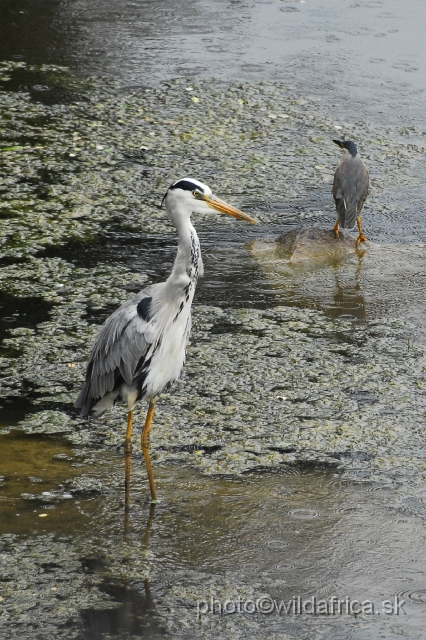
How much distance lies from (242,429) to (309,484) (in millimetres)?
601

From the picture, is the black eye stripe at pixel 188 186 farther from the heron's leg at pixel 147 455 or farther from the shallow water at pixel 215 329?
the shallow water at pixel 215 329

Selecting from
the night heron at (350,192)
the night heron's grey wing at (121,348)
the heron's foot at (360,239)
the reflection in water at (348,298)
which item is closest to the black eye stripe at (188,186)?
the night heron's grey wing at (121,348)

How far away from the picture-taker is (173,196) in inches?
178

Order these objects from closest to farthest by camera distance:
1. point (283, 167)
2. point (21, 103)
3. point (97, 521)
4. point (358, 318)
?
point (97, 521), point (358, 318), point (283, 167), point (21, 103)

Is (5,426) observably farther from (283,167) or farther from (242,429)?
(283,167)

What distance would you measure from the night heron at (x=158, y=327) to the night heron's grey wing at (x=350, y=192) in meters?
2.99

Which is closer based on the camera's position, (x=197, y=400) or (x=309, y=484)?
(x=309, y=484)

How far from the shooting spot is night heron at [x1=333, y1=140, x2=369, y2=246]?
24.3ft

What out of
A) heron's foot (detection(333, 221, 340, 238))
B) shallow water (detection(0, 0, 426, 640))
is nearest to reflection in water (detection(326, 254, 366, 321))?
shallow water (detection(0, 0, 426, 640))

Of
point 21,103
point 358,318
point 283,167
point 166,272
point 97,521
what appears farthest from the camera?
point 21,103

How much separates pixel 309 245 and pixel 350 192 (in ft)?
1.83

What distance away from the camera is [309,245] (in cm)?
736

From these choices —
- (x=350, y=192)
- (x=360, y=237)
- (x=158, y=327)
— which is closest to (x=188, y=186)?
(x=158, y=327)

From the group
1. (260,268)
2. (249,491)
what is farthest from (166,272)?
(249,491)
